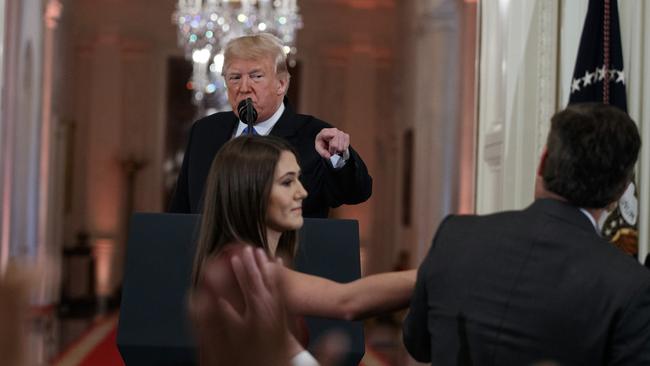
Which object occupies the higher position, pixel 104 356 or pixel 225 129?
pixel 225 129

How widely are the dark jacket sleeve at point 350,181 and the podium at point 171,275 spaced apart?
39.0 inches

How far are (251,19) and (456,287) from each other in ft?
32.6

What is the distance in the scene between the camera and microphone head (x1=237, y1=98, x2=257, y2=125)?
326cm

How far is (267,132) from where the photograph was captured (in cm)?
417

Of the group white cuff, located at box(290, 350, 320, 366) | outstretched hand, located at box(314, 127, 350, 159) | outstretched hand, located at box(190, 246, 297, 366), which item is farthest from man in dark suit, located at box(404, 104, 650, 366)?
outstretched hand, located at box(190, 246, 297, 366)

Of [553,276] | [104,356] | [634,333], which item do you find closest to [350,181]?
[553,276]

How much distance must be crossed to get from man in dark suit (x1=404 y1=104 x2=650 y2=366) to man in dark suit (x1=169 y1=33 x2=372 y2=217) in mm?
1778

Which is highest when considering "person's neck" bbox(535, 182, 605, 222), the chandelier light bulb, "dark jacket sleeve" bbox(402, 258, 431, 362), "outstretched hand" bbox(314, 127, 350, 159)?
the chandelier light bulb

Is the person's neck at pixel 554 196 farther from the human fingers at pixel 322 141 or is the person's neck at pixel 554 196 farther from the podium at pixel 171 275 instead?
the human fingers at pixel 322 141

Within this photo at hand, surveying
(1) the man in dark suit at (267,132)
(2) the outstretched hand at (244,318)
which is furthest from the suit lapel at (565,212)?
(1) the man in dark suit at (267,132)

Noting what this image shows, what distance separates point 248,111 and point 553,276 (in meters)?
1.56

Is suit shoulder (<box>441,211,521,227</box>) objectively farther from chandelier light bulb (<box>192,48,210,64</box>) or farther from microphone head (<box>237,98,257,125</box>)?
chandelier light bulb (<box>192,48,210,64</box>)

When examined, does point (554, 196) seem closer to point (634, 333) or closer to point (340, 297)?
point (634, 333)

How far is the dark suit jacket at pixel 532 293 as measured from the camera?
1902mm
